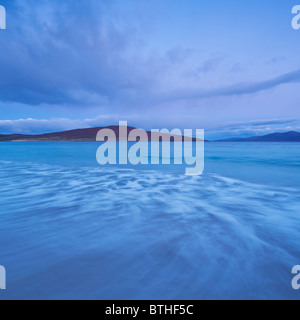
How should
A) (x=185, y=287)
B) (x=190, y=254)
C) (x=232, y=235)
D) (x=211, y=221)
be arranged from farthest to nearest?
(x=211, y=221)
(x=232, y=235)
(x=190, y=254)
(x=185, y=287)

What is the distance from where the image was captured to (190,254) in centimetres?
300

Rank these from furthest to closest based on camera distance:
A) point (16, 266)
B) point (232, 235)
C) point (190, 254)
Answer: point (232, 235), point (190, 254), point (16, 266)

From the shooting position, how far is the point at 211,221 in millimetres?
4309

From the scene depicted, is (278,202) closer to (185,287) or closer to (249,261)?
(249,261)

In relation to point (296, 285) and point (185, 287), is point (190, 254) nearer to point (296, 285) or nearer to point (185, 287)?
point (185, 287)

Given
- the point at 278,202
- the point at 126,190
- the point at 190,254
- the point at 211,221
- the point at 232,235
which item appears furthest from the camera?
the point at 126,190

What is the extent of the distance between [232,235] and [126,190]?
4.29 metres
